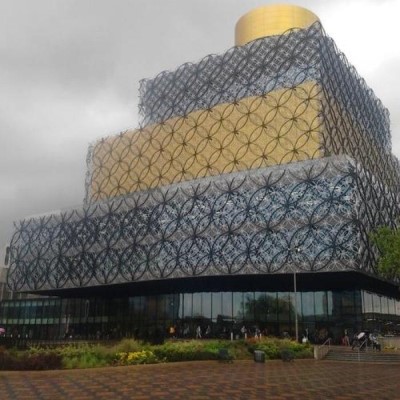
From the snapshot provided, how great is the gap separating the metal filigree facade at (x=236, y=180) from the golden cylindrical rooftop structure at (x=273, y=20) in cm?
1106

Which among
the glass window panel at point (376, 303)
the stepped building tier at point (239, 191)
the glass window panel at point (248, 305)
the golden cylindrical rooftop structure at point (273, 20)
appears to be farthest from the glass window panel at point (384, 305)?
the golden cylindrical rooftop structure at point (273, 20)

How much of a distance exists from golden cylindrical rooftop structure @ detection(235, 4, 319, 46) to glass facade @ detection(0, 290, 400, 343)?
4330 centimetres

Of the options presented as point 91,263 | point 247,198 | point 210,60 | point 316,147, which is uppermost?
point 210,60

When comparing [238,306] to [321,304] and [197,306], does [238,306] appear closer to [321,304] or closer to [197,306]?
[197,306]

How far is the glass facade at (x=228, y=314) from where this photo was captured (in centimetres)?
5422

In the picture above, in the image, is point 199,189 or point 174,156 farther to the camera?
point 174,156

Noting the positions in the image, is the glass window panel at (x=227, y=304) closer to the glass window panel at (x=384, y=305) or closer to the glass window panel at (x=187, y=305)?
the glass window panel at (x=187, y=305)

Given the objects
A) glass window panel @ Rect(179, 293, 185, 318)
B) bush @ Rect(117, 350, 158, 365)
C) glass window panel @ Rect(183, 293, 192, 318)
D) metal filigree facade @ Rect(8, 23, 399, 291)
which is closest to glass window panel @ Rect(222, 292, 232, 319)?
glass window panel @ Rect(183, 293, 192, 318)

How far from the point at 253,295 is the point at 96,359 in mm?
37128

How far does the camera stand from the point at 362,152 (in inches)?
2724

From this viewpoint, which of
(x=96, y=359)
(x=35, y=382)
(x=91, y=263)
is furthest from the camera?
(x=91, y=263)

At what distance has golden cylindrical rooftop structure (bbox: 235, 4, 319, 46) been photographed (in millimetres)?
78250

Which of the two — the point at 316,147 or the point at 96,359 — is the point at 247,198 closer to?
the point at 316,147

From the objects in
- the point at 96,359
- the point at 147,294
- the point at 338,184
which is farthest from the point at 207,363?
the point at 147,294
